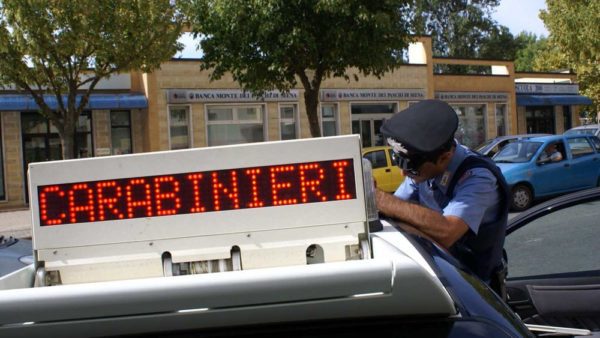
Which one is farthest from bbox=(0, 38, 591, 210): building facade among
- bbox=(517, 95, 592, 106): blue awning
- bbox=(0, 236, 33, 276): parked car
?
bbox=(0, 236, 33, 276): parked car

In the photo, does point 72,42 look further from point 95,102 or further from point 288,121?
point 288,121

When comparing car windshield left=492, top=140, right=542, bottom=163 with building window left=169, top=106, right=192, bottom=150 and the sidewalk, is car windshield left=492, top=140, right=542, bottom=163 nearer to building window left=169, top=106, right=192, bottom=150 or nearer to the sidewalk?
the sidewalk

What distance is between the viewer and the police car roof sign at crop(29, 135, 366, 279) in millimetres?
1686

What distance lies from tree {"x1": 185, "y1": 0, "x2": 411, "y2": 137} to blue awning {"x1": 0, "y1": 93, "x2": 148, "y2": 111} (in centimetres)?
486

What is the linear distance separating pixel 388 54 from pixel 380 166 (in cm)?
284

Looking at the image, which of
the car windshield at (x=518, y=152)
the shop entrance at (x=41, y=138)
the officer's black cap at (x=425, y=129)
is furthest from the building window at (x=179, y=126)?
the officer's black cap at (x=425, y=129)

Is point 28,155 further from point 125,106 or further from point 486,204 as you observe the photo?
point 486,204

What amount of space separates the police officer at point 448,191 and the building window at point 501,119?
29.3 m

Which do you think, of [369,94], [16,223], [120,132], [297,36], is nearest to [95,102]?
[120,132]

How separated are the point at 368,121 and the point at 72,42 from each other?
14.4 meters

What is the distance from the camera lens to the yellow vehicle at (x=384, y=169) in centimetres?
1678

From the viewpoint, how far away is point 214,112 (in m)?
23.1

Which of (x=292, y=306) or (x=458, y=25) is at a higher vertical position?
(x=458, y=25)

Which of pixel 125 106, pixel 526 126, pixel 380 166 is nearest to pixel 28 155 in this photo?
pixel 125 106
